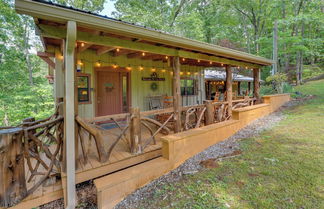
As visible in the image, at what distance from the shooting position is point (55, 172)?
2.78 metres

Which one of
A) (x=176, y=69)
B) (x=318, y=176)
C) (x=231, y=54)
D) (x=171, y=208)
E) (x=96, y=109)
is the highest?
(x=231, y=54)

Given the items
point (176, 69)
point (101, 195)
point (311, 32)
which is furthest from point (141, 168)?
point (311, 32)

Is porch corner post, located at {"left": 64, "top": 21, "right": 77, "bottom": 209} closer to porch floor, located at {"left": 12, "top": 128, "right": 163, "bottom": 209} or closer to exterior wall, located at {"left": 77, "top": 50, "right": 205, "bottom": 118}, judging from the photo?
porch floor, located at {"left": 12, "top": 128, "right": 163, "bottom": 209}

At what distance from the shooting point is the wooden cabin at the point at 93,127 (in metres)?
2.27

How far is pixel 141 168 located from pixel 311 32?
2102 cm

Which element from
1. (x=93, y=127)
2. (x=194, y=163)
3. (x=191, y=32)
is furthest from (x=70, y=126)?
(x=191, y=32)

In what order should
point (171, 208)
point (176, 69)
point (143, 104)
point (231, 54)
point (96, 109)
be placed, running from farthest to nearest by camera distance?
point (143, 104) → point (96, 109) → point (231, 54) → point (176, 69) → point (171, 208)

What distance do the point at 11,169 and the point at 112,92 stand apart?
401 centimetres

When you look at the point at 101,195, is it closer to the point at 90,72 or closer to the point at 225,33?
the point at 90,72

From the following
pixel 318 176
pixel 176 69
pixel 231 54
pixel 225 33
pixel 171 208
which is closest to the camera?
pixel 171 208

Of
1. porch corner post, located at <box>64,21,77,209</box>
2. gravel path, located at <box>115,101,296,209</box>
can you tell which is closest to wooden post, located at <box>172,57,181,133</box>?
gravel path, located at <box>115,101,296,209</box>

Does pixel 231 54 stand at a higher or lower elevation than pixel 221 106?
higher

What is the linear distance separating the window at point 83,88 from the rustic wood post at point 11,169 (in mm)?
2993

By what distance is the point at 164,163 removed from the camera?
10.1ft
